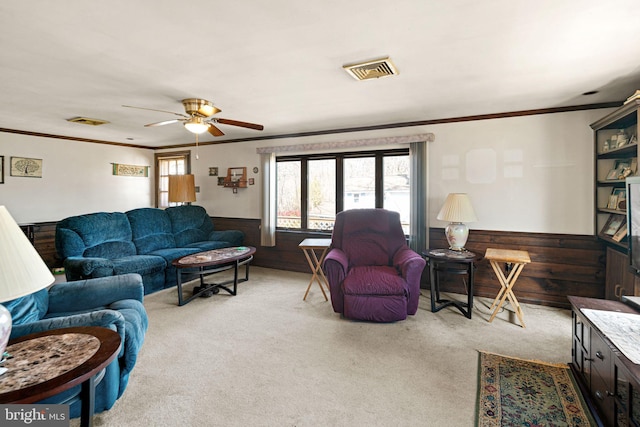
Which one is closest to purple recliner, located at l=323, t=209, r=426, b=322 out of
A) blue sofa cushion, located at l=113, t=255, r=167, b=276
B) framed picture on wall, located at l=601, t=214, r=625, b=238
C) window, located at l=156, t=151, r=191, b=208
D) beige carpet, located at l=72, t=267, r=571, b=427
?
beige carpet, located at l=72, t=267, r=571, b=427

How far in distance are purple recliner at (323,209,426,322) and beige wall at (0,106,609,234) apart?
3.26ft

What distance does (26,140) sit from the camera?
5.19 meters

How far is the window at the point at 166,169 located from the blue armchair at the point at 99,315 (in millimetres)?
4346

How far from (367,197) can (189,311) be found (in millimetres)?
2869

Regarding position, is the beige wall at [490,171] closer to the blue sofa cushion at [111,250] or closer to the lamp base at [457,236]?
the lamp base at [457,236]

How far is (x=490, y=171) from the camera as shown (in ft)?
13.1

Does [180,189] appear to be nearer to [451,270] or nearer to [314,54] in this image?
[314,54]

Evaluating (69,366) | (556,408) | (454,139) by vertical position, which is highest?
(454,139)

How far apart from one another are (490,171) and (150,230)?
16.0ft

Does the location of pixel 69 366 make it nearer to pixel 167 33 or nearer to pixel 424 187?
pixel 167 33

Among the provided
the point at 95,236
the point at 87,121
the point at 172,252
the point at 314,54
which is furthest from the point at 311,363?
the point at 87,121

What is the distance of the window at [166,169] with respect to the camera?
258 inches

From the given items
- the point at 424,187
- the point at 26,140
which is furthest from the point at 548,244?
the point at 26,140

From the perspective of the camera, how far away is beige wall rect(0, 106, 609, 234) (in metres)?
3.62
